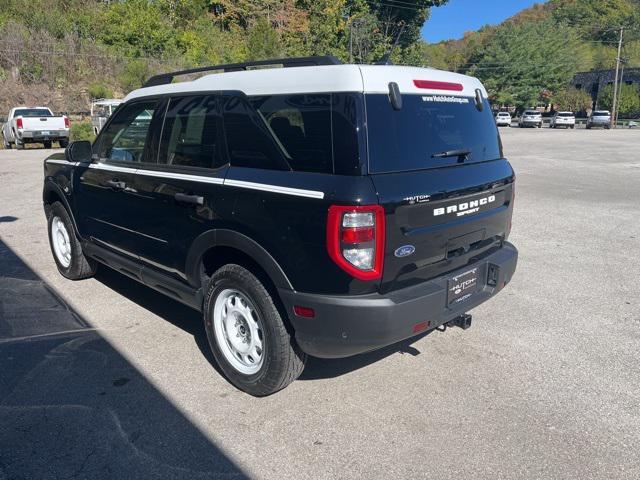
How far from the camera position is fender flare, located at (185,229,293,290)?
9.96 ft

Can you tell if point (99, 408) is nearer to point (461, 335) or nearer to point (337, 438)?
point (337, 438)

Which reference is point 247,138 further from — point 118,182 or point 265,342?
point 118,182

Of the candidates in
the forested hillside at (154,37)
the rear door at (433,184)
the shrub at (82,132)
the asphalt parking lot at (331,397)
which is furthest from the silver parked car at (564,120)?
the rear door at (433,184)

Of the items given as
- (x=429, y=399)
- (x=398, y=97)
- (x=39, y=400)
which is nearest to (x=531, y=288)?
(x=429, y=399)

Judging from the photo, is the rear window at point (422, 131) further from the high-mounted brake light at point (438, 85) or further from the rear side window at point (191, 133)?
the rear side window at point (191, 133)

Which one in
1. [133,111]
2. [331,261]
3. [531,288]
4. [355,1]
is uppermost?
[355,1]

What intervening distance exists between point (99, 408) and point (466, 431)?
219 cm

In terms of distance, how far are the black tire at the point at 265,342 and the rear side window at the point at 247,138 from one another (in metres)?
0.67

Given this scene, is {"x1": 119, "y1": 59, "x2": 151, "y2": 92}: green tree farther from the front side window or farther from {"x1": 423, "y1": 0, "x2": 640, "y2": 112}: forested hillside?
{"x1": 423, "y1": 0, "x2": 640, "y2": 112}: forested hillside

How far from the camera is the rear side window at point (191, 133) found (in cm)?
353

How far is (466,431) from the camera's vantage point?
3.04 metres

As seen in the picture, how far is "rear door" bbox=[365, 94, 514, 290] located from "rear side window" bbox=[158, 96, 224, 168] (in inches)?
44.9

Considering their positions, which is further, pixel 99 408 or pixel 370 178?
pixel 99 408

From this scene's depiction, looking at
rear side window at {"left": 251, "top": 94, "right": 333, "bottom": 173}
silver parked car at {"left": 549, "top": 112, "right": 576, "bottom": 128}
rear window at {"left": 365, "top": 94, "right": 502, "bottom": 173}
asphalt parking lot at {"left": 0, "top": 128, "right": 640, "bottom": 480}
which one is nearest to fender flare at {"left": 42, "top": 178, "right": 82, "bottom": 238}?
asphalt parking lot at {"left": 0, "top": 128, "right": 640, "bottom": 480}
